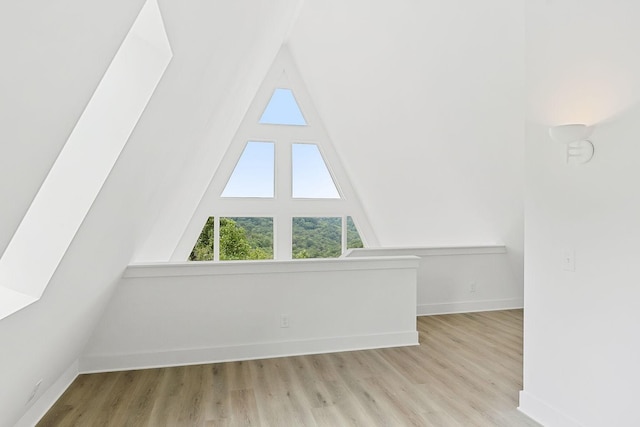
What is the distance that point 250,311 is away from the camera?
3.41 m

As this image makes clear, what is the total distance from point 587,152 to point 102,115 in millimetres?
2309

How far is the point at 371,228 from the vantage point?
24.1 feet

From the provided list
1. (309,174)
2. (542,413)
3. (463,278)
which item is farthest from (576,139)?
(309,174)

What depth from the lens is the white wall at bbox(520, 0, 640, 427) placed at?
6.36ft

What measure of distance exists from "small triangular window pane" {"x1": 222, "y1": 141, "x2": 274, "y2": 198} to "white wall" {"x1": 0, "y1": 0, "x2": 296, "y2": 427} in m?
3.91

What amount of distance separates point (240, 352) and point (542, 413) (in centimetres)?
221

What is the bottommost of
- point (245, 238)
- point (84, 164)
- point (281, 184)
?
point (245, 238)

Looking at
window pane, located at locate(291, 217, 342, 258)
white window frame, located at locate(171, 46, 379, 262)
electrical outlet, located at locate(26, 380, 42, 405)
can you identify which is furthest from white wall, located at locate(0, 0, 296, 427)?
window pane, located at locate(291, 217, 342, 258)

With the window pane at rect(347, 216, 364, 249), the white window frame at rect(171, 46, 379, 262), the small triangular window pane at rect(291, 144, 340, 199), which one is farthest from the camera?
the window pane at rect(347, 216, 364, 249)

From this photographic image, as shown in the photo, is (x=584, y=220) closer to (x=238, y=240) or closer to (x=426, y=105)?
(x=426, y=105)

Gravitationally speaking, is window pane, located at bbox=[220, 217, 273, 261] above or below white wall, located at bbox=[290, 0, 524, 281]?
below

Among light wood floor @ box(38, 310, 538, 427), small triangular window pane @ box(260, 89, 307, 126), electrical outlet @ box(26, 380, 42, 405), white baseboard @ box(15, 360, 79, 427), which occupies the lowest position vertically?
light wood floor @ box(38, 310, 538, 427)

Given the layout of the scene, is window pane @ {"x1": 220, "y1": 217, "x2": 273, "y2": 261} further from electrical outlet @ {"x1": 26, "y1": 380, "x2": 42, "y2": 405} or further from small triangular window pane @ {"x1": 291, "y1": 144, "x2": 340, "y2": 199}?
electrical outlet @ {"x1": 26, "y1": 380, "x2": 42, "y2": 405}

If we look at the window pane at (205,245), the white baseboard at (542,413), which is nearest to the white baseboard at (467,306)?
the white baseboard at (542,413)
